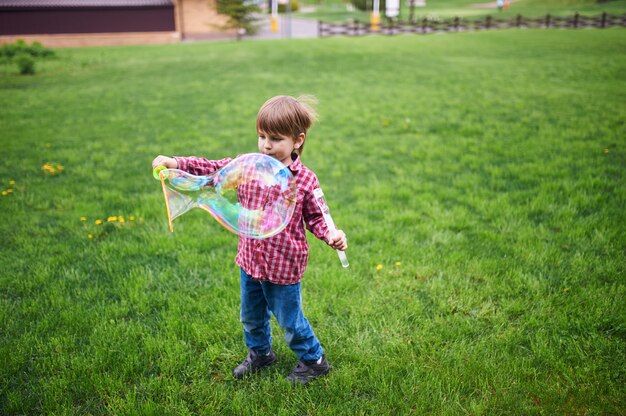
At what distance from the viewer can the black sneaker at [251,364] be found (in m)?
3.03

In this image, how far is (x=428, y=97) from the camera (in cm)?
1159

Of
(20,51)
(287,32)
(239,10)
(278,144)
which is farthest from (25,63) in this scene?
(287,32)

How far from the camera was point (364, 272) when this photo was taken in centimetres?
422

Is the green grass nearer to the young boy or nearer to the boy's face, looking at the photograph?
the young boy

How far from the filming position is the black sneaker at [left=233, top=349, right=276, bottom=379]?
3027mm

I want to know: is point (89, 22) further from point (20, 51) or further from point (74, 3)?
point (20, 51)

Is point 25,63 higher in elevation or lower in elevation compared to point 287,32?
lower

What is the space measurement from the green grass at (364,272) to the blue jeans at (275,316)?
255 millimetres

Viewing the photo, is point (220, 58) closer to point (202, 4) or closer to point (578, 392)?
point (202, 4)

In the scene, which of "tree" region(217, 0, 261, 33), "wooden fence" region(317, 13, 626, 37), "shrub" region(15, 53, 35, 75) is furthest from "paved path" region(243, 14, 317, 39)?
"shrub" region(15, 53, 35, 75)

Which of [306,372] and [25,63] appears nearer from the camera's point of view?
[306,372]

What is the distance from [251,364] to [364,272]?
1.54 m

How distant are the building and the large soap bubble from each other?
31981 millimetres

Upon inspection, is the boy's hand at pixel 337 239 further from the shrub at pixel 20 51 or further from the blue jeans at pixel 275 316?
the shrub at pixel 20 51
